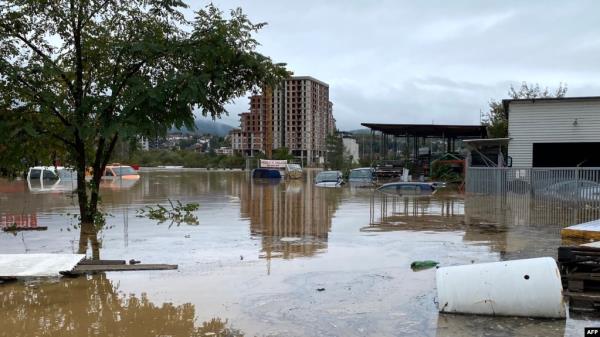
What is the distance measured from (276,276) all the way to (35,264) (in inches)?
153

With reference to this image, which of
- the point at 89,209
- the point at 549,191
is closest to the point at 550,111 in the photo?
the point at 549,191

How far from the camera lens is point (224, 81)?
1123 centimetres

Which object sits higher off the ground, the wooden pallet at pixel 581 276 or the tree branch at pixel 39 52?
the tree branch at pixel 39 52

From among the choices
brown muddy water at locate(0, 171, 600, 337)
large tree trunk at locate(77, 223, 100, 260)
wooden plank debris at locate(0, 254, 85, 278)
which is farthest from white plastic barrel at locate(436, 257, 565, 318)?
large tree trunk at locate(77, 223, 100, 260)

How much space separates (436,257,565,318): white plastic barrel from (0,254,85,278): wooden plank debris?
593cm

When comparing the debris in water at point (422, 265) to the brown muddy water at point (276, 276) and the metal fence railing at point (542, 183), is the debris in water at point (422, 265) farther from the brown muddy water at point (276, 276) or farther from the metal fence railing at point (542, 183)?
the metal fence railing at point (542, 183)

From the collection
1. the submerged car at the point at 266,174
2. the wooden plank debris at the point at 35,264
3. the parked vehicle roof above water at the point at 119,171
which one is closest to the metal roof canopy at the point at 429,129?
the submerged car at the point at 266,174

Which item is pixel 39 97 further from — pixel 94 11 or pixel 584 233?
pixel 584 233

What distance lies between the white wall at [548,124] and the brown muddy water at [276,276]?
453 inches

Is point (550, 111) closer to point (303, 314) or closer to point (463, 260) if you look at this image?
point (463, 260)

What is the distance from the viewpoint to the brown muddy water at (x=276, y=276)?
686 cm

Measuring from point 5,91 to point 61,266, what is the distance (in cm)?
406

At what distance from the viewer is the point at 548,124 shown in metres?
30.5

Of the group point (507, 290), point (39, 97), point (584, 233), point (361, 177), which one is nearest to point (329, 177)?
point (361, 177)
